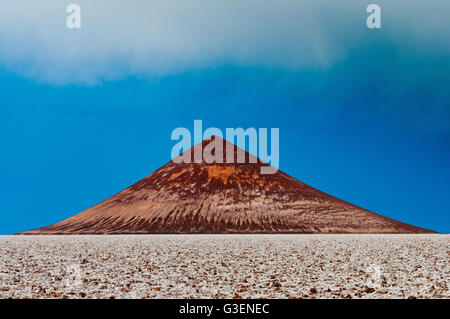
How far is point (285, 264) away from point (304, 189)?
318ft

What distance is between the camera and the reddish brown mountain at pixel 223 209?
94250 millimetres

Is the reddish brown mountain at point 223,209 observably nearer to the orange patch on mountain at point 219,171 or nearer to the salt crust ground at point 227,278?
the orange patch on mountain at point 219,171

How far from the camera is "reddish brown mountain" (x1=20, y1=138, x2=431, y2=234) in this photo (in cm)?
9425

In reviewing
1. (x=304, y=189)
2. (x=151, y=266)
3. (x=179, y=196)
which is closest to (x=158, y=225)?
(x=179, y=196)

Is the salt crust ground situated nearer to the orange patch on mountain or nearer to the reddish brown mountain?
the reddish brown mountain

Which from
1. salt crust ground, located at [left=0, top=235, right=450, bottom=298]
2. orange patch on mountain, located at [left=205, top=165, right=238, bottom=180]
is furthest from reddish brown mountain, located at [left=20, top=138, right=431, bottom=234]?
salt crust ground, located at [left=0, top=235, right=450, bottom=298]

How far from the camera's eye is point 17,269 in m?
17.7

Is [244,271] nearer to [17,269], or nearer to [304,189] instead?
[17,269]

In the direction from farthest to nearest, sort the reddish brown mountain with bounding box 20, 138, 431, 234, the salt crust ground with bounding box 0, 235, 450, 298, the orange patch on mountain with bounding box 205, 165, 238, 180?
the orange patch on mountain with bounding box 205, 165, 238, 180 < the reddish brown mountain with bounding box 20, 138, 431, 234 < the salt crust ground with bounding box 0, 235, 450, 298

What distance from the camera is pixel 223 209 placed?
4045 inches

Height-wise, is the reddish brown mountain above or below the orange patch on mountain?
below

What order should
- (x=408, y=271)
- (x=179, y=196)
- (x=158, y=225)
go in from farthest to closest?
(x=179, y=196), (x=158, y=225), (x=408, y=271)

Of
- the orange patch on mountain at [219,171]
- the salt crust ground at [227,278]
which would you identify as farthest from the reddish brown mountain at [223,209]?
the salt crust ground at [227,278]

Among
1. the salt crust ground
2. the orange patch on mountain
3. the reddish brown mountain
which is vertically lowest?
the salt crust ground
